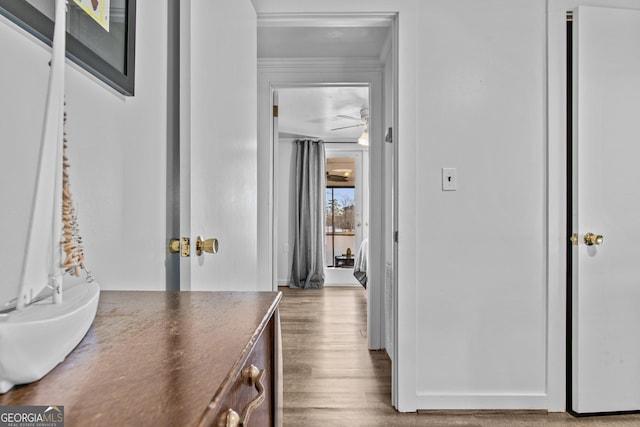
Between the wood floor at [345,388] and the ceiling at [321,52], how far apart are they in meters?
2.00

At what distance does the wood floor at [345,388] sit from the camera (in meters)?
2.00

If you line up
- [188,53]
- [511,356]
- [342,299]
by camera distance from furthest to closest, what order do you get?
[342,299], [511,356], [188,53]

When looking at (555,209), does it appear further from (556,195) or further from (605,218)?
(605,218)

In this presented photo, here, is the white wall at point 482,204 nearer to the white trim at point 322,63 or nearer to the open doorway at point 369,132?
the open doorway at point 369,132

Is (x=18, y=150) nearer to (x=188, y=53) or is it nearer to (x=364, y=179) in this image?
(x=188, y=53)

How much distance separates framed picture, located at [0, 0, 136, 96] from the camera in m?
0.73

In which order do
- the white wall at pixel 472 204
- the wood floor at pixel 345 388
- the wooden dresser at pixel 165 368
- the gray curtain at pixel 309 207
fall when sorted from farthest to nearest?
the gray curtain at pixel 309 207
the white wall at pixel 472 204
the wood floor at pixel 345 388
the wooden dresser at pixel 165 368

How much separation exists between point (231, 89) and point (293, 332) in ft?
8.06

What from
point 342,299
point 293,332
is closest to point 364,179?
point 342,299

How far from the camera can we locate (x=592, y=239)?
2.05 m

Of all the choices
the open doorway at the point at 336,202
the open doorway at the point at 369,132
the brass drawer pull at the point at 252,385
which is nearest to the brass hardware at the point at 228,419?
the brass drawer pull at the point at 252,385

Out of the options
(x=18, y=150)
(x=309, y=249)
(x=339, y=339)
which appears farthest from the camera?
(x=309, y=249)

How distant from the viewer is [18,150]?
0.72 m

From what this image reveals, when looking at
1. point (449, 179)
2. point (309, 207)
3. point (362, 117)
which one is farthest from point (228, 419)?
point (309, 207)
